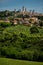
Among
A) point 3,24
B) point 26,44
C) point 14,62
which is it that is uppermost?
point 14,62

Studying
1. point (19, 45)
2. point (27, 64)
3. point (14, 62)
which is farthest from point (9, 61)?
point (19, 45)

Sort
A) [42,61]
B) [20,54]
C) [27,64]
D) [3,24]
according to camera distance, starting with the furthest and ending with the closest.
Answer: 1. [3,24]
2. [20,54]
3. [42,61]
4. [27,64]

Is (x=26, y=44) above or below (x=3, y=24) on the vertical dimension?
above

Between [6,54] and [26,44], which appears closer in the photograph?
[6,54]

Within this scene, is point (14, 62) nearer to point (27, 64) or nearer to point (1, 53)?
point (27, 64)

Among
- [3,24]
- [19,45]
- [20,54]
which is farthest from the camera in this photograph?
[3,24]

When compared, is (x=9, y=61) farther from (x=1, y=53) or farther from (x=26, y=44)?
(x=26, y=44)

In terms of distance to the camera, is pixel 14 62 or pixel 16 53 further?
pixel 16 53

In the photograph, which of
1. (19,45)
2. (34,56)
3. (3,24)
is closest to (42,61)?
(34,56)

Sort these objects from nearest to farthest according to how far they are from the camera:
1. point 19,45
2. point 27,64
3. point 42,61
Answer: point 27,64, point 42,61, point 19,45
